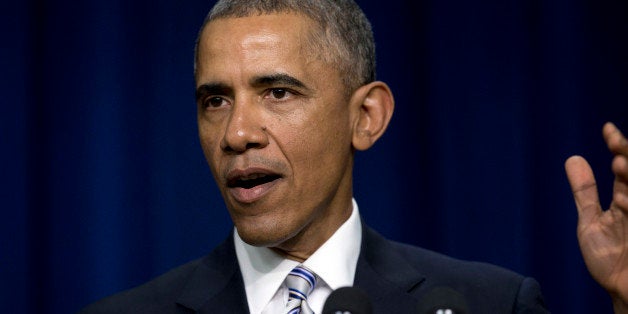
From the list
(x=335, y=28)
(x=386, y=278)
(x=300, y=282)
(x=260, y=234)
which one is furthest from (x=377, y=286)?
(x=335, y=28)

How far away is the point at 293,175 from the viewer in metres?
1.63

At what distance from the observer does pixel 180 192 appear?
7.98ft

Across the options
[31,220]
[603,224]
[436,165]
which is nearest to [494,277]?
[603,224]

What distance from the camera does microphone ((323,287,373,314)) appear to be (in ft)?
3.69

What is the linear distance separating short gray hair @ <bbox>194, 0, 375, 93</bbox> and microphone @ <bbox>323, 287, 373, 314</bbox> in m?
0.63

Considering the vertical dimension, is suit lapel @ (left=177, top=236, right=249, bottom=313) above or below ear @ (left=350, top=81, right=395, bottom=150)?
below

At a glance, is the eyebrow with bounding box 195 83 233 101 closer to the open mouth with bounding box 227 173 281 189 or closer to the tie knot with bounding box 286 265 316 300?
the open mouth with bounding box 227 173 281 189

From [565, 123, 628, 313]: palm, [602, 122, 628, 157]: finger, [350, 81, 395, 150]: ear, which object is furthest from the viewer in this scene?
[350, 81, 395, 150]: ear

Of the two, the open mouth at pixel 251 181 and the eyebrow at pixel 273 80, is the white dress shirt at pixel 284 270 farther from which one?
the eyebrow at pixel 273 80

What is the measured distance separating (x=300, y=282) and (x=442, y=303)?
0.58 meters

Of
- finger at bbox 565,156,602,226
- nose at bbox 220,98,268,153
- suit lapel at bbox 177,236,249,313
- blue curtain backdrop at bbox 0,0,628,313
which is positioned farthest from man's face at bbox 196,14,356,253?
blue curtain backdrop at bbox 0,0,628,313

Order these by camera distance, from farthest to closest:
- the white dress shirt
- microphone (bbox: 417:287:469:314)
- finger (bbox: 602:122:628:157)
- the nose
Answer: the white dress shirt → the nose → finger (bbox: 602:122:628:157) → microphone (bbox: 417:287:469:314)

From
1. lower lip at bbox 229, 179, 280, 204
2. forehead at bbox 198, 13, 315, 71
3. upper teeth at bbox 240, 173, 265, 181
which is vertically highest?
forehead at bbox 198, 13, 315, 71

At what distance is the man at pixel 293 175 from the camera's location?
5.30 feet
